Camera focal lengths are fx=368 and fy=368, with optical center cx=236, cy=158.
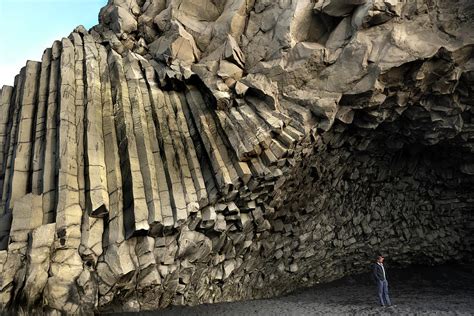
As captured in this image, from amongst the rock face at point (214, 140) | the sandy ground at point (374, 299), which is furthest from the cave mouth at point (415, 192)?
the sandy ground at point (374, 299)

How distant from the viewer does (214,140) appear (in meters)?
10.9

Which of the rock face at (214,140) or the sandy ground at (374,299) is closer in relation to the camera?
the rock face at (214,140)

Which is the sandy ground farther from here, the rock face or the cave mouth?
the cave mouth

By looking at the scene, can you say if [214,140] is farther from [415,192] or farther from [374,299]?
[415,192]

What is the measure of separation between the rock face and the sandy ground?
912mm

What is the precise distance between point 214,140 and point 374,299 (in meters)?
7.85

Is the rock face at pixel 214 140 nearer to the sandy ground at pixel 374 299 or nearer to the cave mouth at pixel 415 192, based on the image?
the cave mouth at pixel 415 192

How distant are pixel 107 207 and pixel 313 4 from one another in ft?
30.3

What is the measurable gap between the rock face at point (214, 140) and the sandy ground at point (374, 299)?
35.9 inches

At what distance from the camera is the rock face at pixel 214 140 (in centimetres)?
861

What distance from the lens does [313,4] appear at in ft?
40.6

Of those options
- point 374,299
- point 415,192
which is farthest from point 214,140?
point 415,192

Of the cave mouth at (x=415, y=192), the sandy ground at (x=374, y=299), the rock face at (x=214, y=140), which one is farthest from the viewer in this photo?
the cave mouth at (x=415, y=192)

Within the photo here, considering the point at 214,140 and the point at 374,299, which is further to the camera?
the point at 374,299
